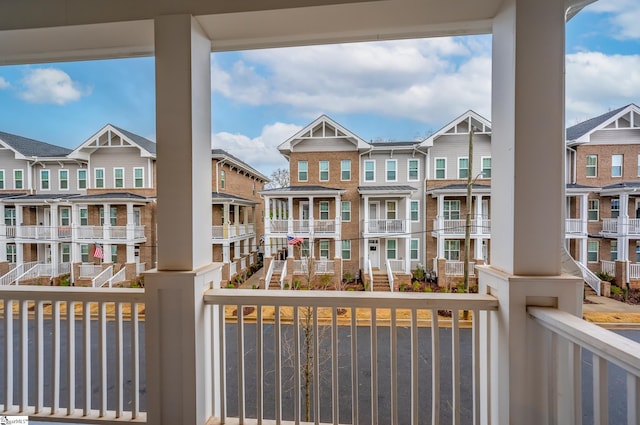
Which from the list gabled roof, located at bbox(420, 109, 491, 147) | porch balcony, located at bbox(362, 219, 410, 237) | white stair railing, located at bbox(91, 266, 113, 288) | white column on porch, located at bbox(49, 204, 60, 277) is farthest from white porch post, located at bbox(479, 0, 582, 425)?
white column on porch, located at bbox(49, 204, 60, 277)

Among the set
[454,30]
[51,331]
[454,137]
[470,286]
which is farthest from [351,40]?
[51,331]

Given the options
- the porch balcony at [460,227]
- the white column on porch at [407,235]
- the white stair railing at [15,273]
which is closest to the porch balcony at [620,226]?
the porch balcony at [460,227]

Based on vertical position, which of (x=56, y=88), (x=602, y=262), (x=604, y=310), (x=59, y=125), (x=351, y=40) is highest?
(x=351, y=40)

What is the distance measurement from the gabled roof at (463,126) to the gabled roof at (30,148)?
7.17ft

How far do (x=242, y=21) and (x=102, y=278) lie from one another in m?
1.66

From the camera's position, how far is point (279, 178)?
5.49 ft

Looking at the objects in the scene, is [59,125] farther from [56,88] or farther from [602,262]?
[602,262]

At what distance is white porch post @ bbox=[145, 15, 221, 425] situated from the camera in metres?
1.34

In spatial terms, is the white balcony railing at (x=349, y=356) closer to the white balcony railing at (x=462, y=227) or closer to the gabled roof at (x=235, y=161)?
the white balcony railing at (x=462, y=227)

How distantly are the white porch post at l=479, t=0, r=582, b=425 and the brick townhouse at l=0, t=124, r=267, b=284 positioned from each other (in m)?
1.33

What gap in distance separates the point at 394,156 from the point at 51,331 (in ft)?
7.05

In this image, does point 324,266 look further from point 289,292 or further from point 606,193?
point 606,193

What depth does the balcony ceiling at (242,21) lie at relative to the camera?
1343 millimetres

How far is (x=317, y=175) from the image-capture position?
5.29ft
